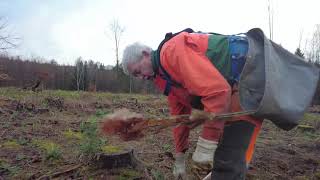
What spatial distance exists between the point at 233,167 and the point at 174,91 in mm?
678

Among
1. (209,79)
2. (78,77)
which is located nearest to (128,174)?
(209,79)

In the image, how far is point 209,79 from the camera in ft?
8.41

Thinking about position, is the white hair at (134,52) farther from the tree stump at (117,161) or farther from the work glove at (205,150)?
the tree stump at (117,161)

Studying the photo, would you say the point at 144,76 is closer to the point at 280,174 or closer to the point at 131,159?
the point at 131,159

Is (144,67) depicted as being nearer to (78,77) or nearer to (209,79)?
(209,79)

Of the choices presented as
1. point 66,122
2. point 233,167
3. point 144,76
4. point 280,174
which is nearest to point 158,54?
point 144,76

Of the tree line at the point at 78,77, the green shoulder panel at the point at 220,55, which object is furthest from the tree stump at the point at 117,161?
the tree line at the point at 78,77

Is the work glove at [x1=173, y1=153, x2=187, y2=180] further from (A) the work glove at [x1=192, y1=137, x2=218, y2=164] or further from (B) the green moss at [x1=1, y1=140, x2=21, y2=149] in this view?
(B) the green moss at [x1=1, y1=140, x2=21, y2=149]

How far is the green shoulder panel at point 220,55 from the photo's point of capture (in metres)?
2.83

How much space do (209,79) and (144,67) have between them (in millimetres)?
583

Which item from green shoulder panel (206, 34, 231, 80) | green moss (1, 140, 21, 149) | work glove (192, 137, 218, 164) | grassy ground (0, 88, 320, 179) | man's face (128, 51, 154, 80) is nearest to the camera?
work glove (192, 137, 218, 164)

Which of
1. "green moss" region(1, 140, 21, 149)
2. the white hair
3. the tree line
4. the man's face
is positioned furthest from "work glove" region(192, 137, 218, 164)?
the tree line

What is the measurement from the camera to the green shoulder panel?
2.83 metres

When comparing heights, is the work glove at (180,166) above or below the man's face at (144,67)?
below
